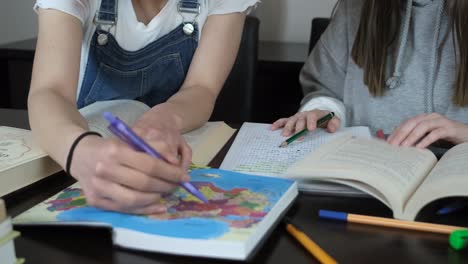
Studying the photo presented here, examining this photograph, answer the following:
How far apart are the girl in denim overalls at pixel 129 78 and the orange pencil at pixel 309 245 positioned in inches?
4.9

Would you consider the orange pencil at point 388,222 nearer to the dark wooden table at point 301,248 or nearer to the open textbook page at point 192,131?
the dark wooden table at point 301,248

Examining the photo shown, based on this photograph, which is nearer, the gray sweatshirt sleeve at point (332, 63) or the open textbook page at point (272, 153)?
the open textbook page at point (272, 153)

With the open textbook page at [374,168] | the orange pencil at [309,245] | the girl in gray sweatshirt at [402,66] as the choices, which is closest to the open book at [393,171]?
the open textbook page at [374,168]

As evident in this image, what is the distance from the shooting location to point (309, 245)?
1.60 feet

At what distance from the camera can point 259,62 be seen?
5.04ft

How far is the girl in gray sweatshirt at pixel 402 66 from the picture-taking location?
1.04 m

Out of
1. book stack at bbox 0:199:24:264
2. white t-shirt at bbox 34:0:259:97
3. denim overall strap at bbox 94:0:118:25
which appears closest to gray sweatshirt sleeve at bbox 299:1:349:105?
white t-shirt at bbox 34:0:259:97

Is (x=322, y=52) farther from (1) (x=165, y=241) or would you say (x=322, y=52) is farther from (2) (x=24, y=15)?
(2) (x=24, y=15)

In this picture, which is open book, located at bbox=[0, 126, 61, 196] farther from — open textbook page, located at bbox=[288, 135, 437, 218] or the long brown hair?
the long brown hair

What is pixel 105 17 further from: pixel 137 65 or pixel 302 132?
pixel 302 132

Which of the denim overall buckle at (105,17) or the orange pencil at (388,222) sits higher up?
the denim overall buckle at (105,17)

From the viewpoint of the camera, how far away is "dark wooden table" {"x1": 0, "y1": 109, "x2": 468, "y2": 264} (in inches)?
18.6

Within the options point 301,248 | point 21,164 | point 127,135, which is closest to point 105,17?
point 21,164

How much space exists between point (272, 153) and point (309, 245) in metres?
0.28
